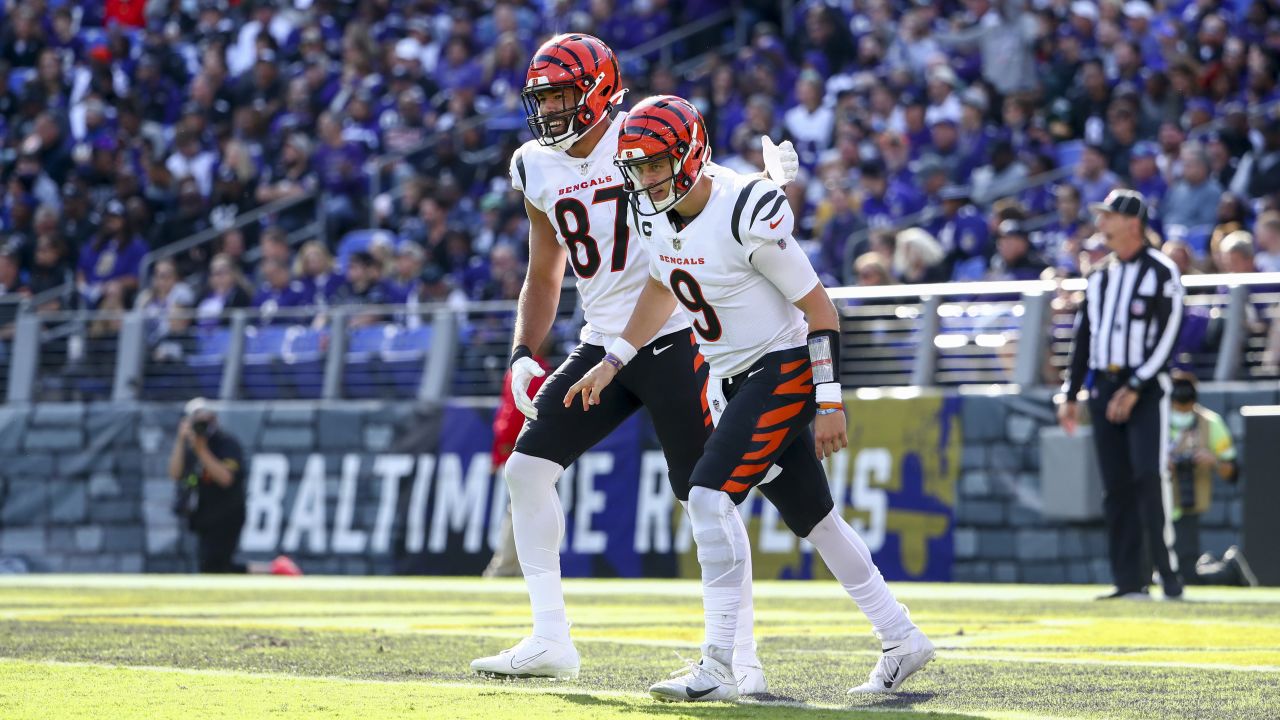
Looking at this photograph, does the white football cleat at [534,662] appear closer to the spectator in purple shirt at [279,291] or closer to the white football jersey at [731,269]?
the white football jersey at [731,269]

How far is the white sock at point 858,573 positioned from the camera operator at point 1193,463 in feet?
19.8

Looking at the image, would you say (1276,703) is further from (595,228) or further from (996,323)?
(996,323)

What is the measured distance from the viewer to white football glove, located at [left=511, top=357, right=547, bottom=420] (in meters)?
5.95

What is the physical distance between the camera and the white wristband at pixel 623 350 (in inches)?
228

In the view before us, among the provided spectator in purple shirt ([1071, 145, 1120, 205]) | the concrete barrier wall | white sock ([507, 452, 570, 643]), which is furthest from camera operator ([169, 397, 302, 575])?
white sock ([507, 452, 570, 643])

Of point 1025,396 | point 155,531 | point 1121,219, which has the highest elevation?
point 1121,219

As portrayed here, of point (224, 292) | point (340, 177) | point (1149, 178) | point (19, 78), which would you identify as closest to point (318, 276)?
point (224, 292)

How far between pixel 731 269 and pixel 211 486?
419 inches

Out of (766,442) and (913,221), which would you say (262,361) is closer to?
(913,221)

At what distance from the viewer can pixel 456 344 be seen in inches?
579

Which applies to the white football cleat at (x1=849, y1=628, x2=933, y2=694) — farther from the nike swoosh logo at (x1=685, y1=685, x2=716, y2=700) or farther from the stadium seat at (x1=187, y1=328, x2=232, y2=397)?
the stadium seat at (x1=187, y1=328, x2=232, y2=397)

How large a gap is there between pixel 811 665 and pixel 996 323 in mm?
6475

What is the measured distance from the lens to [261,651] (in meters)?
6.79

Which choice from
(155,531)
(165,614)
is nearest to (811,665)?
(165,614)
